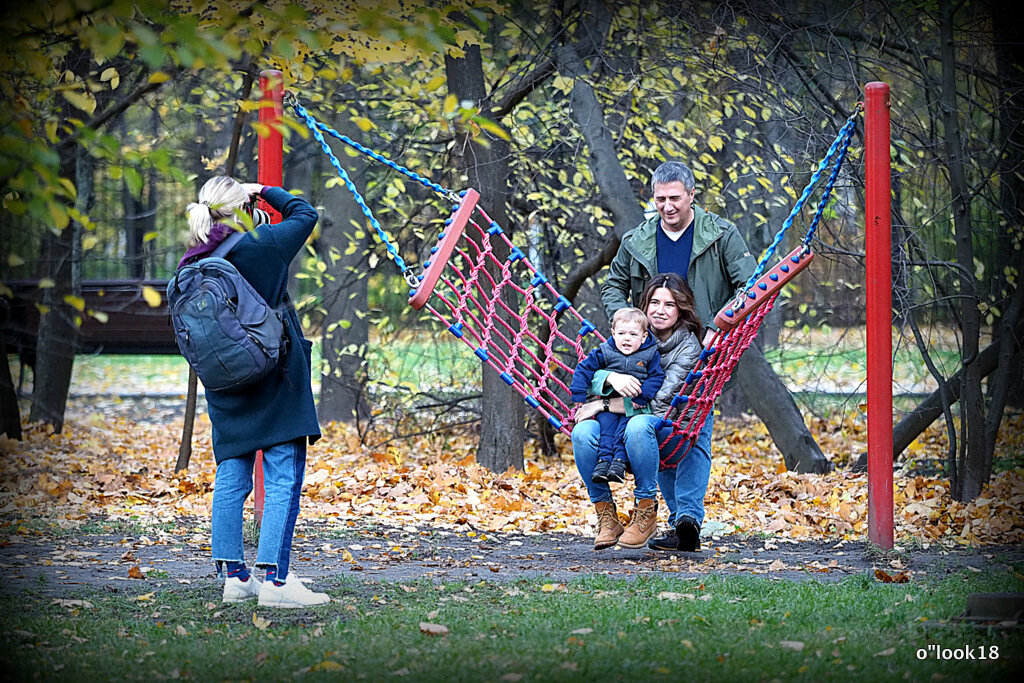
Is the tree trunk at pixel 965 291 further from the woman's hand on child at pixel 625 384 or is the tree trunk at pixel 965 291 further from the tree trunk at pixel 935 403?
the woman's hand on child at pixel 625 384

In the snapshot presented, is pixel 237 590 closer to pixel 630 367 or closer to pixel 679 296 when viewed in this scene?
pixel 630 367

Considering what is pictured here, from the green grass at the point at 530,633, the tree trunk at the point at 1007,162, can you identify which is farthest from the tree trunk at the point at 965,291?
the green grass at the point at 530,633

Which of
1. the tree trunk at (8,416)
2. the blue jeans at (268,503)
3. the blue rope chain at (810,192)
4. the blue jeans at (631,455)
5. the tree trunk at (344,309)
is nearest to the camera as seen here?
the blue jeans at (268,503)

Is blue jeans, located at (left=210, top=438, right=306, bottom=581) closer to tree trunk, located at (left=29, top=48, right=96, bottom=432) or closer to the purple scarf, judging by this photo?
the purple scarf

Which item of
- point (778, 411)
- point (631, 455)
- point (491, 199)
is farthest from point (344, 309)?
point (631, 455)

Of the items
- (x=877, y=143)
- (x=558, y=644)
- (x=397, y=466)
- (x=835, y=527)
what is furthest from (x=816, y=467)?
(x=558, y=644)

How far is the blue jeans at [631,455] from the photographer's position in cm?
461

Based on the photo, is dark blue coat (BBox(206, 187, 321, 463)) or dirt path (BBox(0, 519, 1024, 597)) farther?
dirt path (BBox(0, 519, 1024, 597))

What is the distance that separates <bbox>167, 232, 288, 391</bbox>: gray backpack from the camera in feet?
11.5

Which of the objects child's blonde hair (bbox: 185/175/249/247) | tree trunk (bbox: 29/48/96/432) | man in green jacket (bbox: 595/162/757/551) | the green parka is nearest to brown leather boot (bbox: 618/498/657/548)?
man in green jacket (bbox: 595/162/757/551)

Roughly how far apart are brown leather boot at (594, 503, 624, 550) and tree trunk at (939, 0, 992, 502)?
2145 millimetres

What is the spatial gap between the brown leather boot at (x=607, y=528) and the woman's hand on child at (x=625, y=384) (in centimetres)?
52

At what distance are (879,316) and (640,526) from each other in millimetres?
1362

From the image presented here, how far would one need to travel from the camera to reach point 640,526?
4.70 metres
